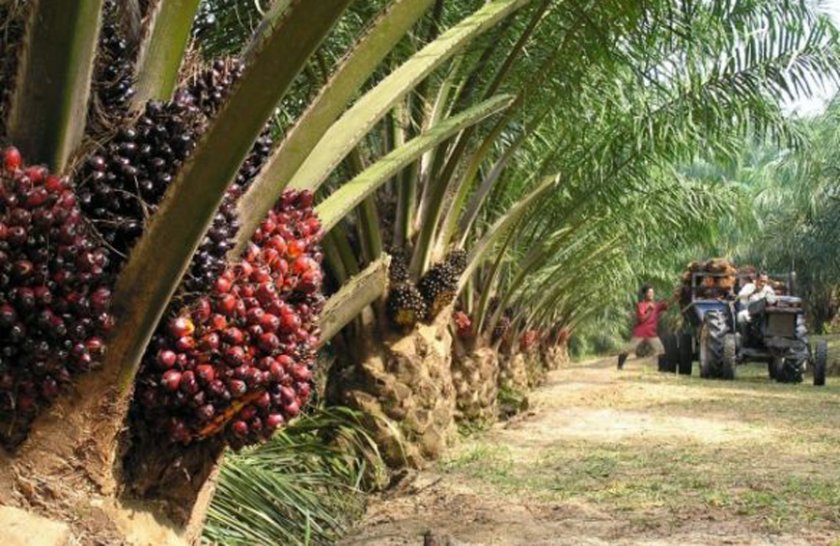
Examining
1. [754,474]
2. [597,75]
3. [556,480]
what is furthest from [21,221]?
[597,75]

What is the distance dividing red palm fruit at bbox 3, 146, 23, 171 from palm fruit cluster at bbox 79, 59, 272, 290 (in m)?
0.15

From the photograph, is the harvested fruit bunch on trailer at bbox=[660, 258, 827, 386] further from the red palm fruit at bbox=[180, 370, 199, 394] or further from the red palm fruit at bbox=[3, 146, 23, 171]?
the red palm fruit at bbox=[3, 146, 23, 171]

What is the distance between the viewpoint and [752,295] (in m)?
15.5

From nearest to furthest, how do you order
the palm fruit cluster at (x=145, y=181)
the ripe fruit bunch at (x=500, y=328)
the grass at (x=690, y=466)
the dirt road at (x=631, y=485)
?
1. the palm fruit cluster at (x=145, y=181)
2. the dirt road at (x=631, y=485)
3. the grass at (x=690, y=466)
4. the ripe fruit bunch at (x=500, y=328)

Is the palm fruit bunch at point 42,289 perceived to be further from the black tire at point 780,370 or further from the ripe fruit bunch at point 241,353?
the black tire at point 780,370

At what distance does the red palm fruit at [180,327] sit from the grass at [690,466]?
263cm

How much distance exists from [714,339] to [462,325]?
699cm

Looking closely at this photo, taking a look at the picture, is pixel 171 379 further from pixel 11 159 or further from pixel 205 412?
pixel 11 159

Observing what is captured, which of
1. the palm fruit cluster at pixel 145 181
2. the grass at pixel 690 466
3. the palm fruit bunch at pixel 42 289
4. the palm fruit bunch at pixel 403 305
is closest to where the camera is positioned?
the palm fruit bunch at pixel 42 289

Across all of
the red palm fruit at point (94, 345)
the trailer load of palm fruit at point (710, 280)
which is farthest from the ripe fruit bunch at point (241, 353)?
the trailer load of palm fruit at point (710, 280)

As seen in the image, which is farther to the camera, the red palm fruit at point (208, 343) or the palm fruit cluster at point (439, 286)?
the palm fruit cluster at point (439, 286)

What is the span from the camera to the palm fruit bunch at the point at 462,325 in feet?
27.6

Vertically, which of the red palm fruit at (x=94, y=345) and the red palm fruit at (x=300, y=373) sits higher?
the red palm fruit at (x=94, y=345)

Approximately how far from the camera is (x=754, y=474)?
5.38 metres
